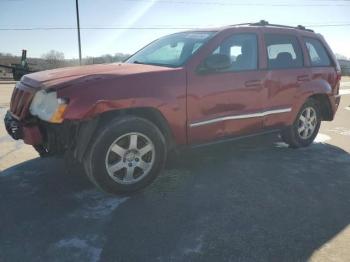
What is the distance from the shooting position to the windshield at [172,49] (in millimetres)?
4477

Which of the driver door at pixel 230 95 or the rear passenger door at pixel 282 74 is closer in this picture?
the driver door at pixel 230 95

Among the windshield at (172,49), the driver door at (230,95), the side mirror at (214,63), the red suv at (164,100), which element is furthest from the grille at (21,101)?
the side mirror at (214,63)

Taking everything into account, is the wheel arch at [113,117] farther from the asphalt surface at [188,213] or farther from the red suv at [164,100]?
the asphalt surface at [188,213]

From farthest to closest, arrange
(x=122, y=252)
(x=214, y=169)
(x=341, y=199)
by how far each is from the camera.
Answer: (x=214, y=169) < (x=341, y=199) < (x=122, y=252)

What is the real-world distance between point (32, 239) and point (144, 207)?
1.07m

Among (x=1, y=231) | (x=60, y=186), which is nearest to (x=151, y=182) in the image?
(x=60, y=186)

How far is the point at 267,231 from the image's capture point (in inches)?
126

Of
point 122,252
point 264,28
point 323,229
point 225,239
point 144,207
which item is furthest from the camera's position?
point 264,28

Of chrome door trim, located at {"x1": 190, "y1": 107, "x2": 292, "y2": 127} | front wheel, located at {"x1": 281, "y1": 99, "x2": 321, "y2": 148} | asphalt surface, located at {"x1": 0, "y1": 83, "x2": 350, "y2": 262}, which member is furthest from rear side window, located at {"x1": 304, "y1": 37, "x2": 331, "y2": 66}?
asphalt surface, located at {"x1": 0, "y1": 83, "x2": 350, "y2": 262}

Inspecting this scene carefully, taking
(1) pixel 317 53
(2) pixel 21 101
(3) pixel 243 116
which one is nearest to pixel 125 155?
(2) pixel 21 101

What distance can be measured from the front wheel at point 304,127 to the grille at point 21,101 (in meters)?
3.68

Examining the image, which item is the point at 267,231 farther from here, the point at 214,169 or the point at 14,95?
the point at 14,95

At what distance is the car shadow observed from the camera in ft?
9.46

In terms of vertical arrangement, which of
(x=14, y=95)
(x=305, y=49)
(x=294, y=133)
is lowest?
(x=294, y=133)
